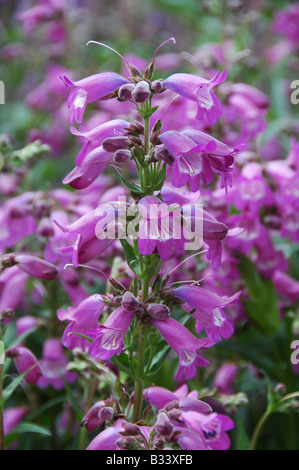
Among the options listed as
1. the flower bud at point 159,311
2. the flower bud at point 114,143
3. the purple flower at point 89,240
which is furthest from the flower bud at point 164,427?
the flower bud at point 114,143

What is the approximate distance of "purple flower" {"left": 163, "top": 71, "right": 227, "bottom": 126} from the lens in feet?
2.64

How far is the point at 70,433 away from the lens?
1.30 metres

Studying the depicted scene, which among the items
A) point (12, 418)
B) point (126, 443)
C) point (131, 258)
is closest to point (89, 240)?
point (131, 258)

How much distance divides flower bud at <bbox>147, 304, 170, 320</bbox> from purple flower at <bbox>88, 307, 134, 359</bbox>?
0.11 feet

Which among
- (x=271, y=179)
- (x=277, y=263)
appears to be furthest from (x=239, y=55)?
(x=277, y=263)

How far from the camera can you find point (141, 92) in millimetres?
743

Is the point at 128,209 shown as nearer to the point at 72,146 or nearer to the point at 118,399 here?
the point at 118,399

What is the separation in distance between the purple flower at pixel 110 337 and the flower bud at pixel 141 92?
10.9 inches

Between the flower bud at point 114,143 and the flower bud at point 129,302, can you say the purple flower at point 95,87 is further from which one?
the flower bud at point 129,302

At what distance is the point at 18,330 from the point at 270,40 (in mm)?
2251

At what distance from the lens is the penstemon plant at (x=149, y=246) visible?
76 centimetres

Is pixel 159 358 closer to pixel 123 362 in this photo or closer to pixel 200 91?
pixel 123 362

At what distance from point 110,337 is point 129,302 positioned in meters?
0.05
